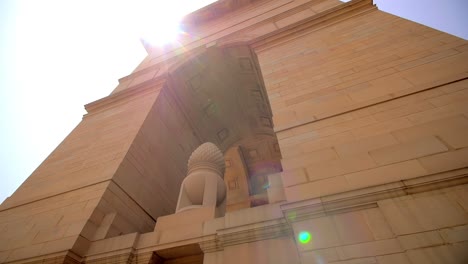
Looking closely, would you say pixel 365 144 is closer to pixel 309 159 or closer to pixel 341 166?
pixel 341 166

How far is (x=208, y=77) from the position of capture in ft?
39.1

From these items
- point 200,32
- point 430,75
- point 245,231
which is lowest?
point 245,231

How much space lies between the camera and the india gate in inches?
108

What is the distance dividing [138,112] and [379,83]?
7296mm

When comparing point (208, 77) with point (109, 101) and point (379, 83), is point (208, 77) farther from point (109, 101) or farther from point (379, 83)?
point (379, 83)

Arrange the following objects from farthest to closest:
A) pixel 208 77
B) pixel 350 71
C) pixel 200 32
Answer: pixel 200 32, pixel 208 77, pixel 350 71

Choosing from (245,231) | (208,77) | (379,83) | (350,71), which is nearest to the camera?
(245,231)

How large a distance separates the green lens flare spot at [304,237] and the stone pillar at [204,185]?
2.29 m

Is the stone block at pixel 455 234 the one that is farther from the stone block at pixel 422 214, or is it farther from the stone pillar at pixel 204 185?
the stone pillar at pixel 204 185

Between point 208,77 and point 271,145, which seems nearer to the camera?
point 208,77

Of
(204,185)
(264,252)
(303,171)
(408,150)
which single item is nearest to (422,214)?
(408,150)

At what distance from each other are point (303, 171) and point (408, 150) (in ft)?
4.67

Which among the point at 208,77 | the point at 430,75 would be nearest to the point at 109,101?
the point at 208,77

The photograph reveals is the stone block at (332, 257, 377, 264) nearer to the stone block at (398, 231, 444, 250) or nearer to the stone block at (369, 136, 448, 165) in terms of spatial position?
the stone block at (398, 231, 444, 250)
